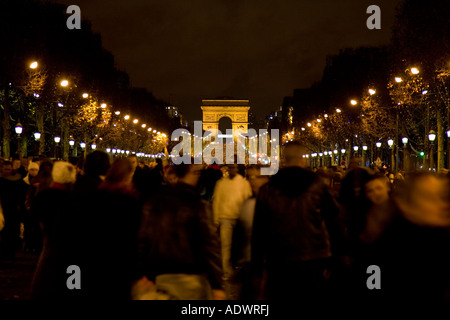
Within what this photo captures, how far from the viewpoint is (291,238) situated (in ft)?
16.5

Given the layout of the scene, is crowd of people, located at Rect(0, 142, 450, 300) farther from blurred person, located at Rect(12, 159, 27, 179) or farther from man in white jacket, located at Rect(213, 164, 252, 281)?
blurred person, located at Rect(12, 159, 27, 179)

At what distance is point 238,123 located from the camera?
145000 millimetres

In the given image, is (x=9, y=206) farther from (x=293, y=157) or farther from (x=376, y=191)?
(x=293, y=157)

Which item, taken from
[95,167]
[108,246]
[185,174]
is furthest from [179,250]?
[95,167]

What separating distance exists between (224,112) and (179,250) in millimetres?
139776

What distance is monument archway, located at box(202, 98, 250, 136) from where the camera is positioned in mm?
143500

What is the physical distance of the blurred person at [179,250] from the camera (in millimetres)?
4719

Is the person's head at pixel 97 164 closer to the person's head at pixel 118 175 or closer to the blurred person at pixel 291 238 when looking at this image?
the person's head at pixel 118 175

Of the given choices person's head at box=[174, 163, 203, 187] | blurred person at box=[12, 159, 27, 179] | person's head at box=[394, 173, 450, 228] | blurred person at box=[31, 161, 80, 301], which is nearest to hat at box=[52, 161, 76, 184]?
blurred person at box=[31, 161, 80, 301]

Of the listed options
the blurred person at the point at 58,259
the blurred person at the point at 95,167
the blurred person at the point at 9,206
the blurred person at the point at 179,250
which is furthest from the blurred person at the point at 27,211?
the blurred person at the point at 179,250

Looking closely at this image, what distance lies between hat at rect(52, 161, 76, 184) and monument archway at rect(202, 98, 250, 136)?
135698mm

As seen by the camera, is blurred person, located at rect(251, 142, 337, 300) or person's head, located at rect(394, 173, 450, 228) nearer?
person's head, located at rect(394, 173, 450, 228)

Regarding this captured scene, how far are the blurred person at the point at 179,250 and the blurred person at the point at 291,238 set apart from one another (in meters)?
0.45

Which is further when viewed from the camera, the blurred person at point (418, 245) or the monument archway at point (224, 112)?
the monument archway at point (224, 112)
